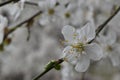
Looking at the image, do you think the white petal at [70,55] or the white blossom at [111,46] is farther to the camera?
the white blossom at [111,46]

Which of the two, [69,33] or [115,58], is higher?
[69,33]

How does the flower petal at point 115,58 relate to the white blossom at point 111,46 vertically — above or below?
below

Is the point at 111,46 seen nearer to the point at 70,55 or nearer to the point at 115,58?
the point at 115,58

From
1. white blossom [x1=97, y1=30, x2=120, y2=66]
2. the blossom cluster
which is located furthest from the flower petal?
the blossom cluster

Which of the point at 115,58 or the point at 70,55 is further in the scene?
the point at 115,58

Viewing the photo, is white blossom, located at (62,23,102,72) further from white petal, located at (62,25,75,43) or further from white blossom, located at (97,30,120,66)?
white blossom, located at (97,30,120,66)

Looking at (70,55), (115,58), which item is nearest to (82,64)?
(70,55)

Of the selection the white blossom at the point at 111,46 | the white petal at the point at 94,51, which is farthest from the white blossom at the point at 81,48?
the white blossom at the point at 111,46

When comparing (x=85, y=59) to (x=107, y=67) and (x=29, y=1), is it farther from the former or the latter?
(x=107, y=67)

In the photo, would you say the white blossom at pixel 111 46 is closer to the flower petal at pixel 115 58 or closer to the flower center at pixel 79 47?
the flower petal at pixel 115 58
